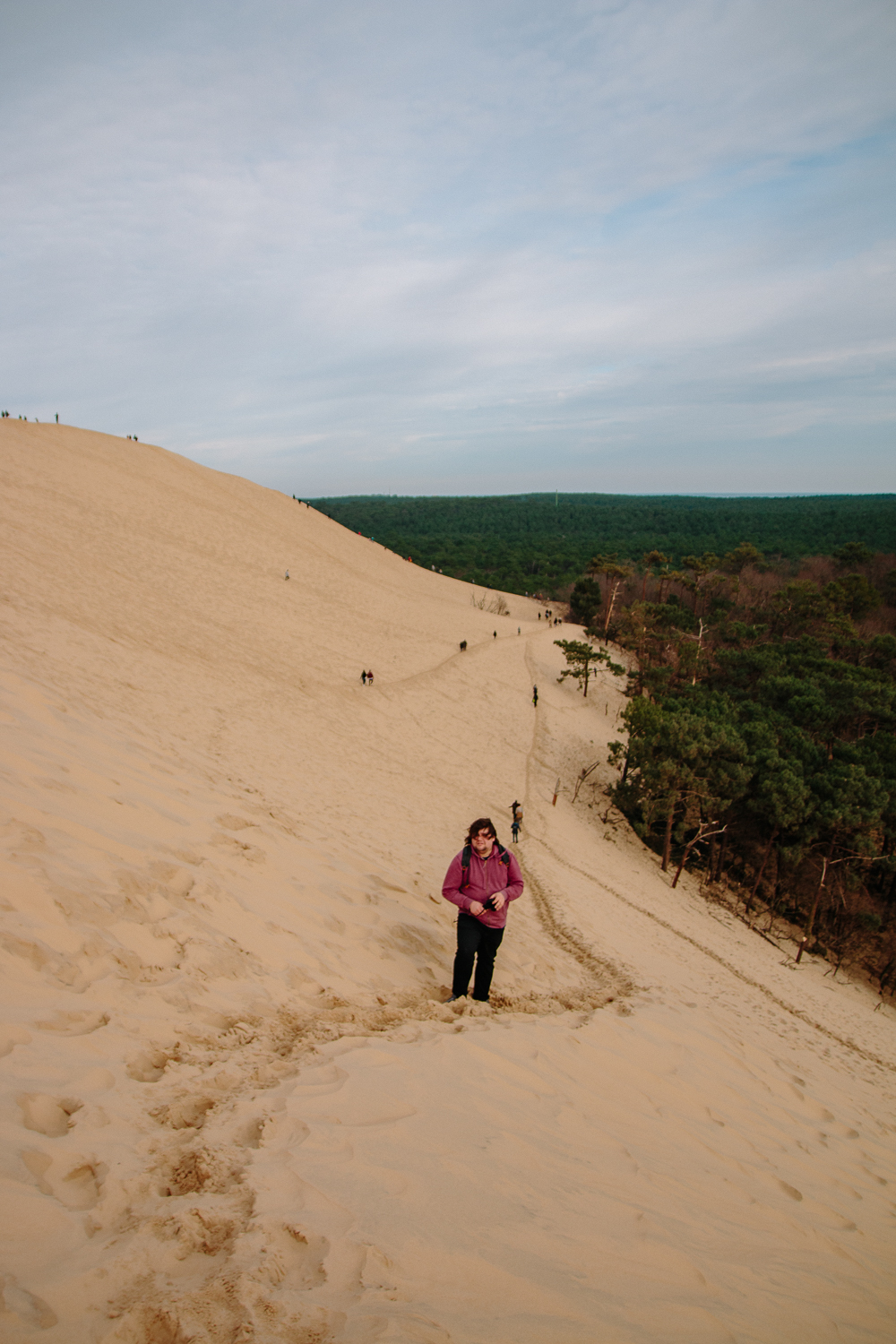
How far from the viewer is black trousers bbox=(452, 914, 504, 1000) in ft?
16.6

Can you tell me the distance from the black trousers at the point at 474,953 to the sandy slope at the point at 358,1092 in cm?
26

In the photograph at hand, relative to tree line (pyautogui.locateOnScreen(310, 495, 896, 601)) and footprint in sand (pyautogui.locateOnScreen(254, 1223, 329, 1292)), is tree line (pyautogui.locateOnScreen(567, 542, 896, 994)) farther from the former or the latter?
tree line (pyautogui.locateOnScreen(310, 495, 896, 601))

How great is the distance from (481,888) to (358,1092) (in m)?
1.89

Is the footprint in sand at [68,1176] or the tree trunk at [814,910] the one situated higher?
the footprint in sand at [68,1176]

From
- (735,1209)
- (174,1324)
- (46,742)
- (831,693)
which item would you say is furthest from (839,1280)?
(831,693)

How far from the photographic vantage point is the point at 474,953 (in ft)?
17.0

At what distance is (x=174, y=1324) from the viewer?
1.79 meters

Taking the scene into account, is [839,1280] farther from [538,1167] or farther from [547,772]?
[547,772]

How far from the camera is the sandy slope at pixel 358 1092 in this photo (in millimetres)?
2135

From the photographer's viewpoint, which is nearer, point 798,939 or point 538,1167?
point 538,1167

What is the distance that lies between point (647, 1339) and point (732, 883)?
1870 cm

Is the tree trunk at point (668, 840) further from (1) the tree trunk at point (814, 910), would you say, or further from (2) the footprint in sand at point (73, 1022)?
(2) the footprint in sand at point (73, 1022)

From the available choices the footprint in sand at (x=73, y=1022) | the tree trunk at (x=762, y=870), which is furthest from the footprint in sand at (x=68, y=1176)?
the tree trunk at (x=762, y=870)

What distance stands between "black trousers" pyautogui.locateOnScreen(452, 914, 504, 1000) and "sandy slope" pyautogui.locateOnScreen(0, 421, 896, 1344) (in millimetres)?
257
